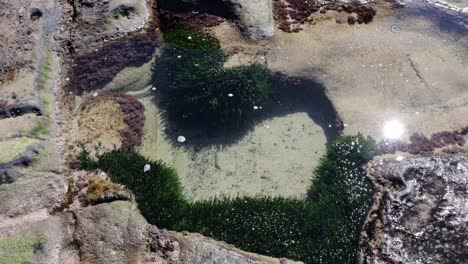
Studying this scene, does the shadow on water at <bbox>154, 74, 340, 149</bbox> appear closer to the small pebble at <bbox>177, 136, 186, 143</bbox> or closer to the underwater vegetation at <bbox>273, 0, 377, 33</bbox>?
the small pebble at <bbox>177, 136, 186, 143</bbox>

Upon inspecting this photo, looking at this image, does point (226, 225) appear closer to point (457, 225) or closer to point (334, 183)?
point (334, 183)

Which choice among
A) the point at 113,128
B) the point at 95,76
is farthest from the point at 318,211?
the point at 95,76

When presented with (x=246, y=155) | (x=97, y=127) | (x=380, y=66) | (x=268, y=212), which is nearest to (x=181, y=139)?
(x=246, y=155)

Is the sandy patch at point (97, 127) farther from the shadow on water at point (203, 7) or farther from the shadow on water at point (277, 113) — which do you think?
the shadow on water at point (203, 7)

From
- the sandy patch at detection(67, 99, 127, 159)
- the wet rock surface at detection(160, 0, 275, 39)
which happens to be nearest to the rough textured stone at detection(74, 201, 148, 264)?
the sandy patch at detection(67, 99, 127, 159)

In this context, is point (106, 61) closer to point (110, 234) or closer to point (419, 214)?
point (110, 234)
